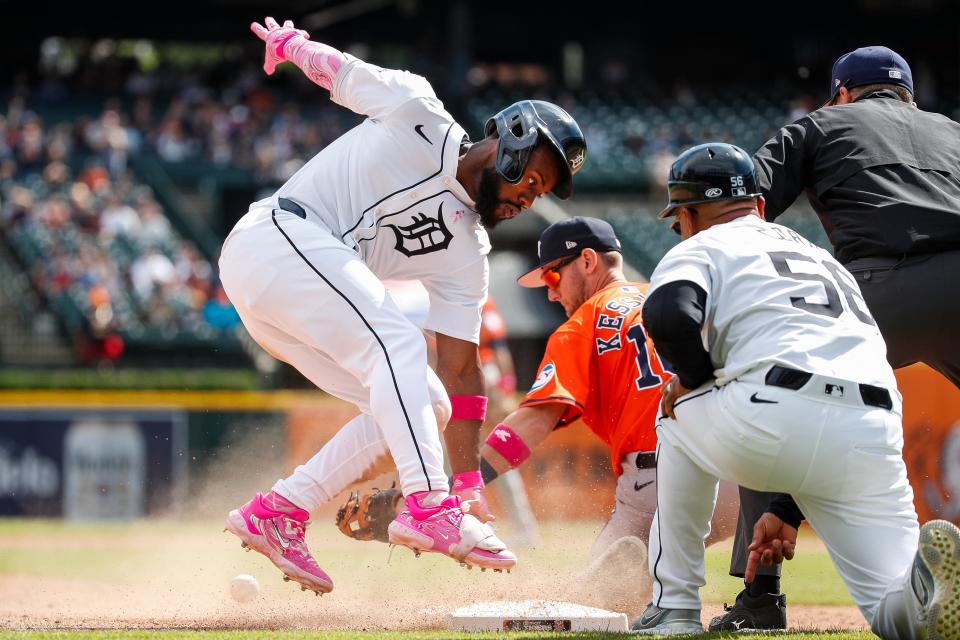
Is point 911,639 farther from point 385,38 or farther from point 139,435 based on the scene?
point 385,38

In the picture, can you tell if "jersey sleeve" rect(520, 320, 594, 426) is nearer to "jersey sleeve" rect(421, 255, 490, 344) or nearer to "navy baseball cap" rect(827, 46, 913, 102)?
"jersey sleeve" rect(421, 255, 490, 344)

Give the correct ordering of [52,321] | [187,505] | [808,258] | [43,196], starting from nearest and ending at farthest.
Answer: [808,258]
[187,505]
[52,321]
[43,196]

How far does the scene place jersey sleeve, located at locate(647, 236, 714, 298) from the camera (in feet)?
12.8

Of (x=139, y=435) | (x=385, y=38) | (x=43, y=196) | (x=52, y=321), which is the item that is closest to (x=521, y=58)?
(x=385, y=38)

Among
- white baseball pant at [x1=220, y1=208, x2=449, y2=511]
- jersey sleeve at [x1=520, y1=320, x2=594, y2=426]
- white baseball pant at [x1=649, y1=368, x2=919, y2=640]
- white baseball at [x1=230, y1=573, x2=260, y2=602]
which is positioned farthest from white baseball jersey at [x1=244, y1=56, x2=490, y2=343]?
white baseball at [x1=230, y1=573, x2=260, y2=602]

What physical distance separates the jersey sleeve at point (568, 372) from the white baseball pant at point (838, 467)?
1.50 metres

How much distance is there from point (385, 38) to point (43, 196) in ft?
35.0

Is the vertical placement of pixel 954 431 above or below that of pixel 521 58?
below

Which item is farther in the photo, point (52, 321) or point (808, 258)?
point (52, 321)

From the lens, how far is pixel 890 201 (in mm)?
4809

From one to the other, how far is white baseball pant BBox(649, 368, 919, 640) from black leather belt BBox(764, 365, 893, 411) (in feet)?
0.05

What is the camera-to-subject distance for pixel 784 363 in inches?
150

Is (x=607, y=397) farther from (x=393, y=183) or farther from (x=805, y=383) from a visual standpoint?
(x=805, y=383)

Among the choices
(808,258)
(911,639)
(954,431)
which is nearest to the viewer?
(911,639)
